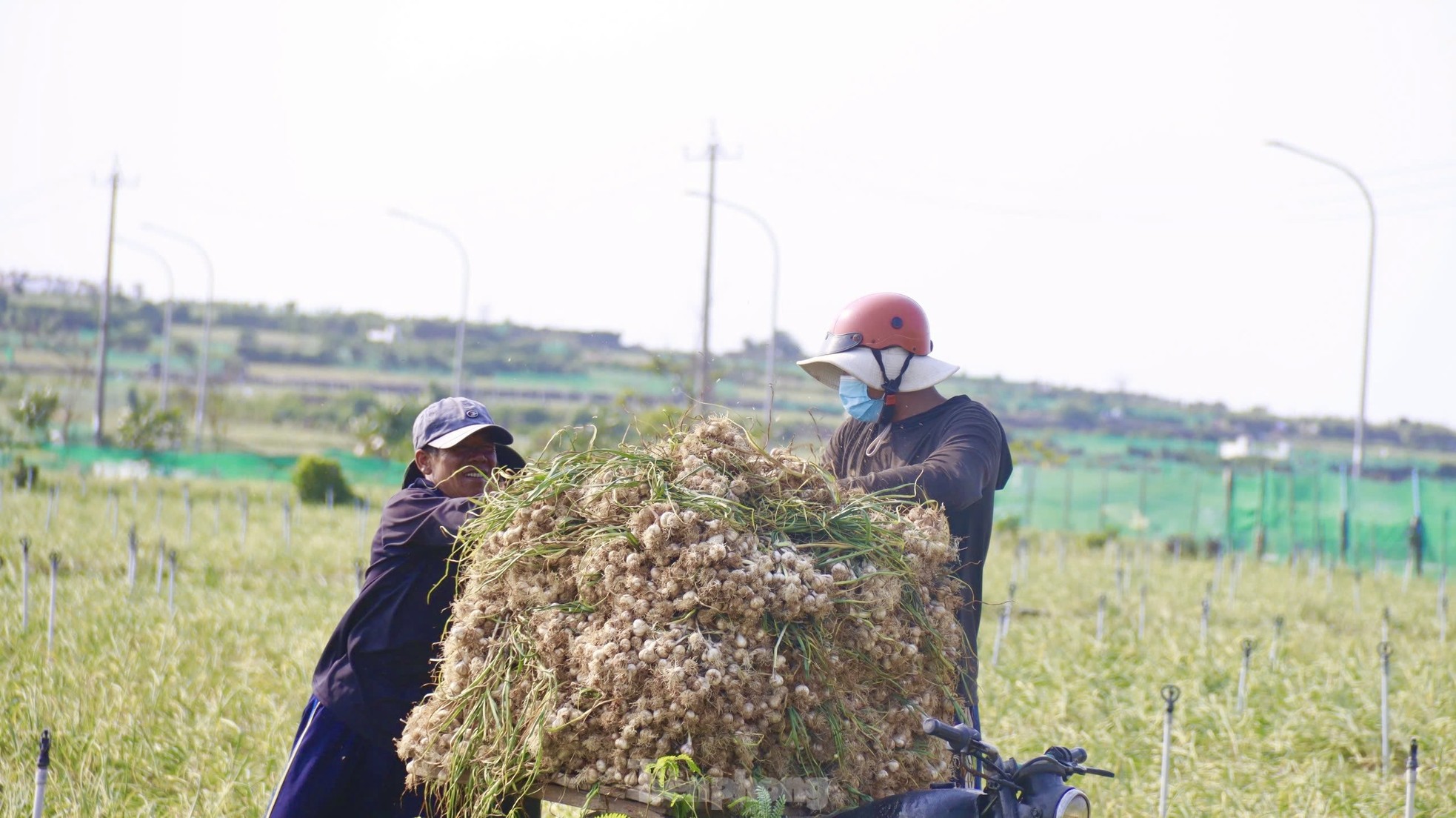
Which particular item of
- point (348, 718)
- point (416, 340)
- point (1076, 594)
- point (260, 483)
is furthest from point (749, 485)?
point (416, 340)

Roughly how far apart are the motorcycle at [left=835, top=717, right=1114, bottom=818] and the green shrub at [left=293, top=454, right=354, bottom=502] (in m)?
24.7

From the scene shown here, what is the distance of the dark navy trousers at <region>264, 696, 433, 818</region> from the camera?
3.88 metres

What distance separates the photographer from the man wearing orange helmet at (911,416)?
385 cm

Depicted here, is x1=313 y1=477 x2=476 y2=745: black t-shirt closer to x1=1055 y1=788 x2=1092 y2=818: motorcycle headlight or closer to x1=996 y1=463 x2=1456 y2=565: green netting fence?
x1=1055 y1=788 x2=1092 y2=818: motorcycle headlight

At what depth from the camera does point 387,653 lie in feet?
12.6

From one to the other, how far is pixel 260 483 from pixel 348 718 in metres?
30.1

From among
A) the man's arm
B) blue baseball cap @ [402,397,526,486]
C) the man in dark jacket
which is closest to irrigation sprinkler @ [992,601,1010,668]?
the man's arm

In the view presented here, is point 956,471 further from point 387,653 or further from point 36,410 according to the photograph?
point 36,410

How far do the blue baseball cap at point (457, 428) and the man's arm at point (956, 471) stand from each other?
3.42 feet

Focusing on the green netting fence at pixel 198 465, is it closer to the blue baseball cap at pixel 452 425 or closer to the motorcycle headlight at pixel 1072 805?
the blue baseball cap at pixel 452 425

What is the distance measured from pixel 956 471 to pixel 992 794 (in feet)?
3.74

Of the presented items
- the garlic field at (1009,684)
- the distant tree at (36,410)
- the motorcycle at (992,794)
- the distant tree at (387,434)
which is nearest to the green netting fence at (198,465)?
the distant tree at (387,434)

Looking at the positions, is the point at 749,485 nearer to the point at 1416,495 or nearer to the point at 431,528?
the point at 431,528

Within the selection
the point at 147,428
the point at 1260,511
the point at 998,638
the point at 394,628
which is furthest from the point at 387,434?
the point at 394,628
